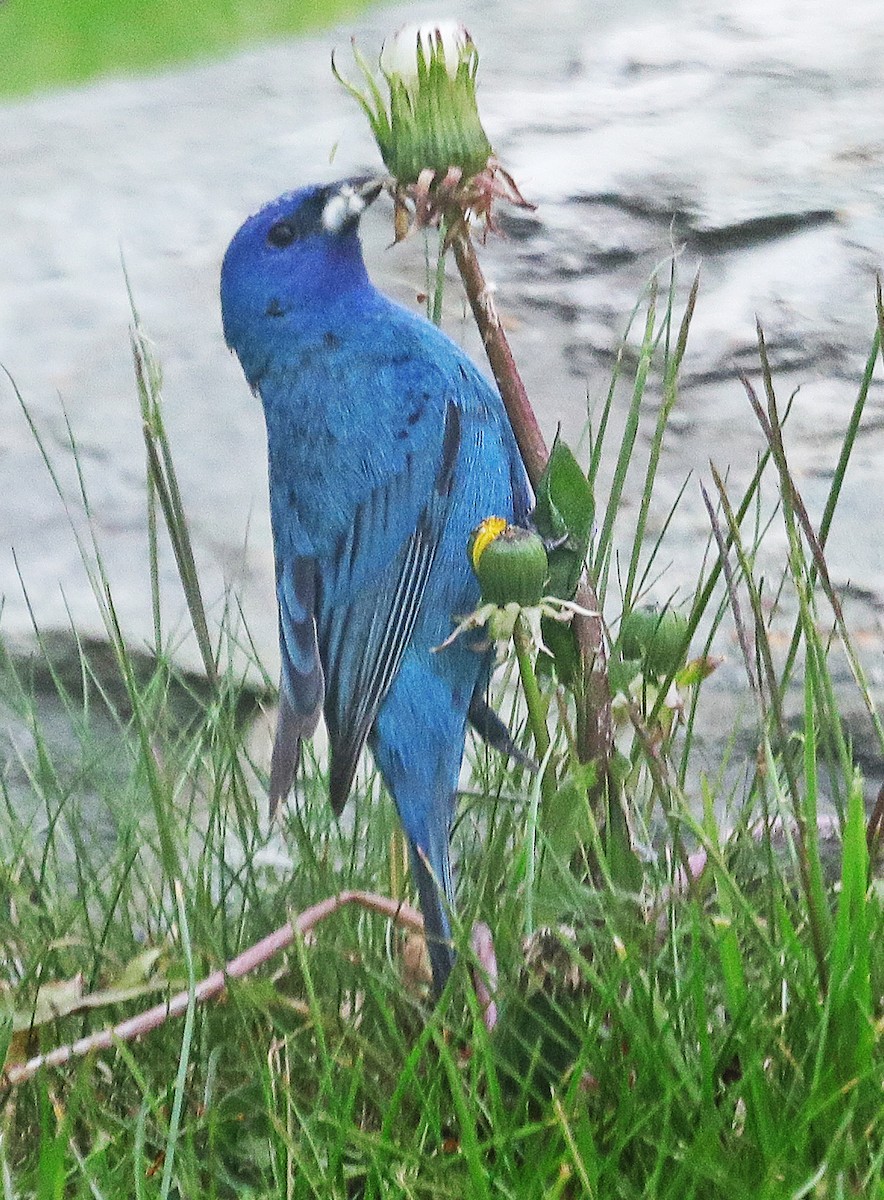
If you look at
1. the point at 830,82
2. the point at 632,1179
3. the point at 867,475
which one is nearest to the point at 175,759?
the point at 632,1179

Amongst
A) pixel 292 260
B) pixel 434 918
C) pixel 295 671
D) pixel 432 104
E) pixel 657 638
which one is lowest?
pixel 434 918

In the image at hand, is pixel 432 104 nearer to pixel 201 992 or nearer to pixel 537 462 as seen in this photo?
pixel 537 462

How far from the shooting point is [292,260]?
1.30 metres

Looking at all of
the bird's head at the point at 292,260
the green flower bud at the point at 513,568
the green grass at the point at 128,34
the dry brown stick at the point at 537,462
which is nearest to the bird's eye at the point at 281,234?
the bird's head at the point at 292,260

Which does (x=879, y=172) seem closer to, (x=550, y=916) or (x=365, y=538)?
(x=365, y=538)

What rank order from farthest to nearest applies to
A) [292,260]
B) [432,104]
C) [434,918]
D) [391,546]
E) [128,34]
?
[128,34], [292,260], [391,546], [434,918], [432,104]

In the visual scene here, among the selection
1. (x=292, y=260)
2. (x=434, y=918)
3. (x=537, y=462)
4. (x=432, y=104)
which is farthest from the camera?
(x=292, y=260)

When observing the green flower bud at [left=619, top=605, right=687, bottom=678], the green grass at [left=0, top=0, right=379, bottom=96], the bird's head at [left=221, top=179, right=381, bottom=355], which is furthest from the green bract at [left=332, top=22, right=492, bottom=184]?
the green grass at [left=0, top=0, right=379, bottom=96]

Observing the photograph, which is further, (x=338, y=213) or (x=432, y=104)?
(x=338, y=213)

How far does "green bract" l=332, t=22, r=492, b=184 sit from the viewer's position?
2.87ft

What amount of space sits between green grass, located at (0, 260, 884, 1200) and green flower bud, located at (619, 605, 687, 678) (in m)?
0.02

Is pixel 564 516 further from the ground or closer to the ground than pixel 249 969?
further from the ground

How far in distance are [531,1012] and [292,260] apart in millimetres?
656

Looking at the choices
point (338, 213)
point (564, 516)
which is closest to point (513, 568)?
point (564, 516)
